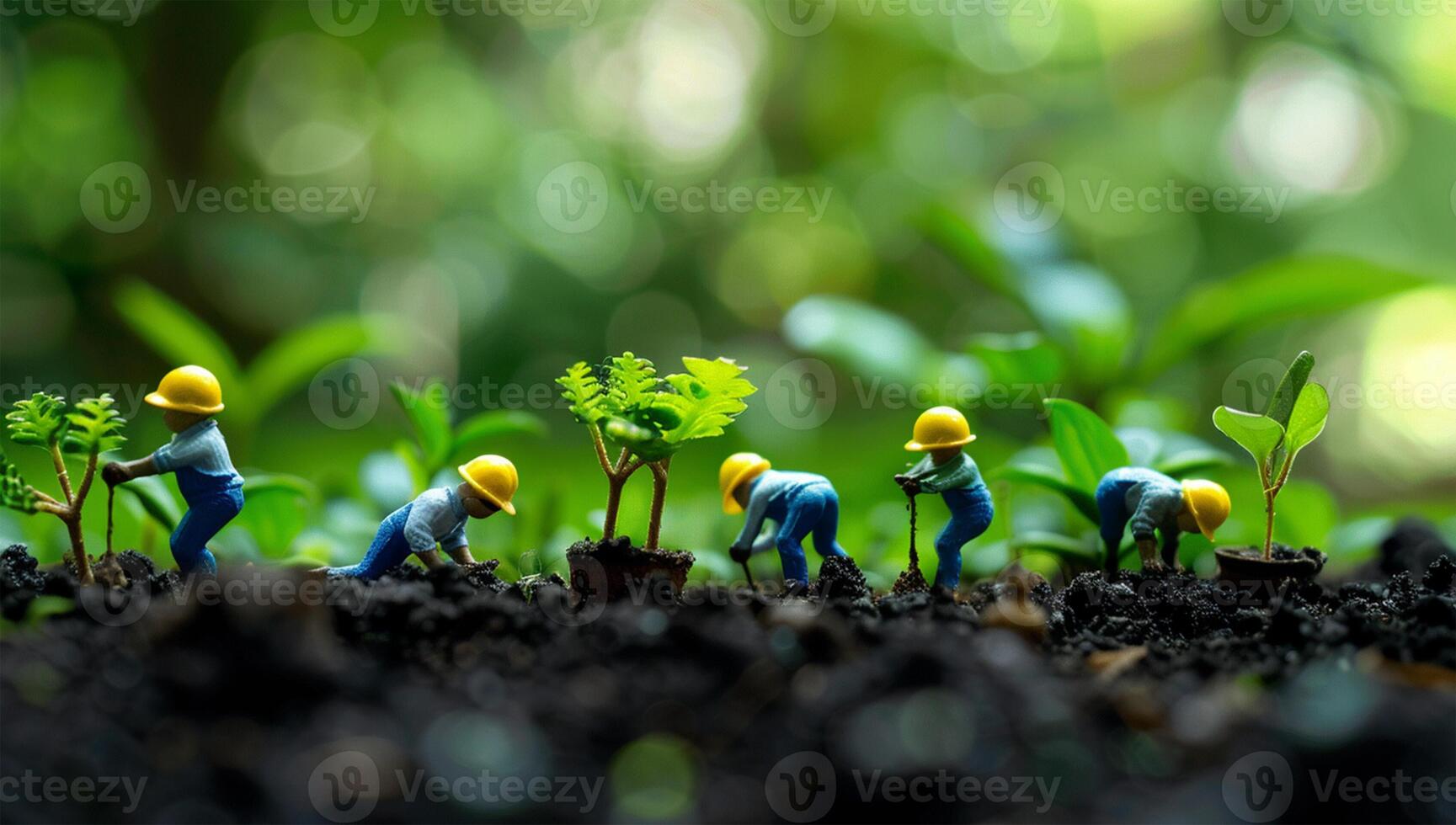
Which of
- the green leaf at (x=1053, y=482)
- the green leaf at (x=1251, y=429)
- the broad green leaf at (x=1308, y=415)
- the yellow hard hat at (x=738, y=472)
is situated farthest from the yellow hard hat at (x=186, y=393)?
the broad green leaf at (x=1308, y=415)

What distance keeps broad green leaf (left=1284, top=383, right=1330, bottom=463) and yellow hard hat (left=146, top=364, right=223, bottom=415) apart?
1.32m

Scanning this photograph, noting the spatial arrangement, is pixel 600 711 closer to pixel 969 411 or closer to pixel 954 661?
pixel 954 661

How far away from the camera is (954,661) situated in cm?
85

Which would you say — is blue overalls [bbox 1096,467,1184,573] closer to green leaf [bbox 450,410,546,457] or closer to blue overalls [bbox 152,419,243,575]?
green leaf [bbox 450,410,546,457]

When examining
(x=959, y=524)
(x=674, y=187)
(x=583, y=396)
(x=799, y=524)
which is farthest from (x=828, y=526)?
(x=674, y=187)

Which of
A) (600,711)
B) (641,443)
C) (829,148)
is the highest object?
(829,148)

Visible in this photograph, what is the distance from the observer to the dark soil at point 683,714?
0.73m

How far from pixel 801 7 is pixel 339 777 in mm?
3882

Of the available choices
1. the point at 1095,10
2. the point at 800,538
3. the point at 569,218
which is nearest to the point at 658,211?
the point at 569,218

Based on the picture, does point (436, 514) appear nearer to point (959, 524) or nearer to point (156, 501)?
point (156, 501)

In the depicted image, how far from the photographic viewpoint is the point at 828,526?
154 centimetres

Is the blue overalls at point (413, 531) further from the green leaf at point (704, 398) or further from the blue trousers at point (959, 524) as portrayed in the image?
the blue trousers at point (959, 524)

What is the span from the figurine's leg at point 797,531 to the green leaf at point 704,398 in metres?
0.20

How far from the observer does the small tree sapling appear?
1232 mm
